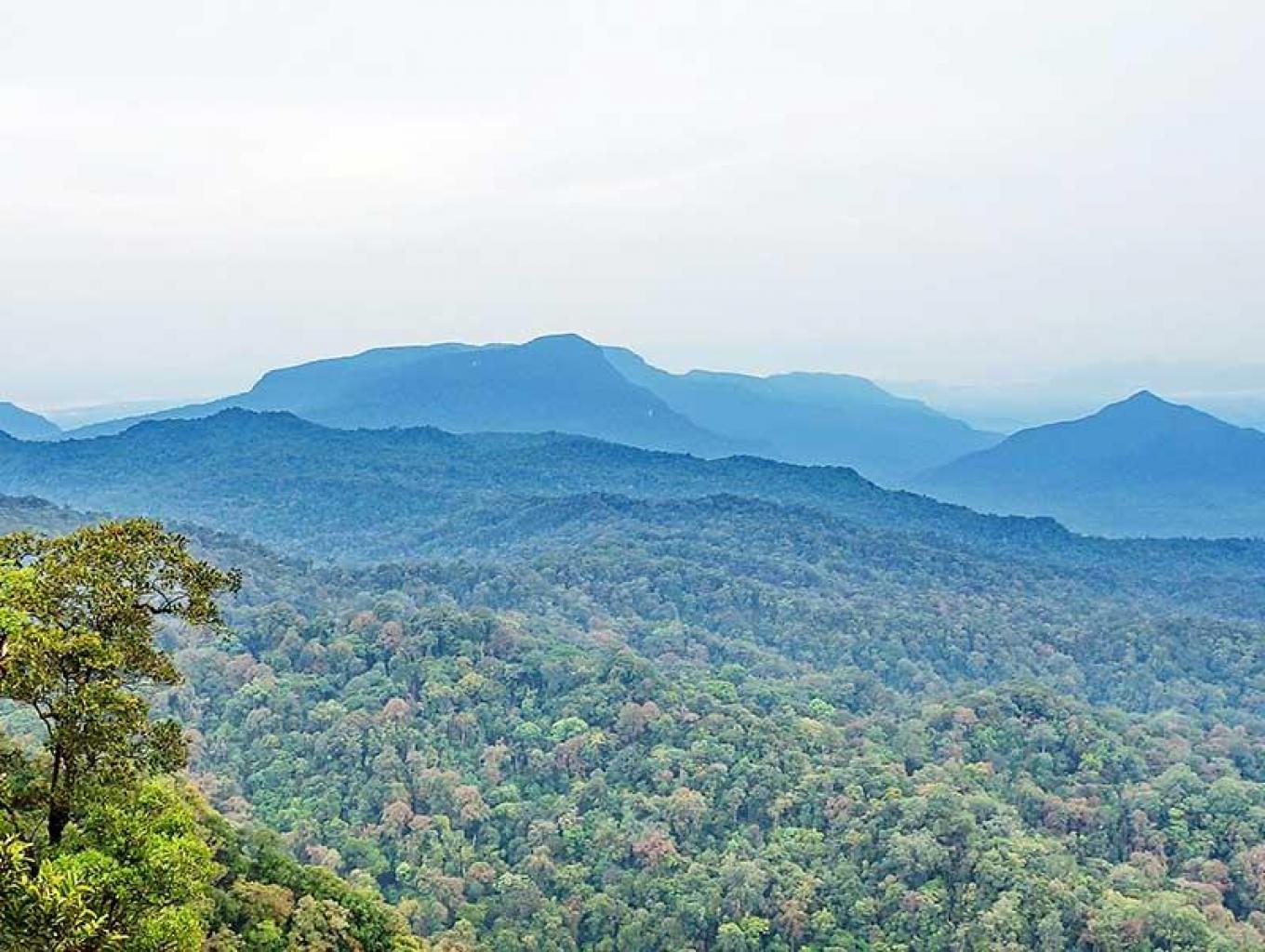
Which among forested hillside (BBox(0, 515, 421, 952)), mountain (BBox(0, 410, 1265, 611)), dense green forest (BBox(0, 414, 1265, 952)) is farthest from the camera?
mountain (BBox(0, 410, 1265, 611))

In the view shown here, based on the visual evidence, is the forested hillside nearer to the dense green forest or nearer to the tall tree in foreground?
the tall tree in foreground

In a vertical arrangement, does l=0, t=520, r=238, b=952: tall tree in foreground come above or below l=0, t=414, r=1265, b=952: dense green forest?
above

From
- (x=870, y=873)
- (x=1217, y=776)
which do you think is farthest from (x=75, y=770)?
(x=1217, y=776)

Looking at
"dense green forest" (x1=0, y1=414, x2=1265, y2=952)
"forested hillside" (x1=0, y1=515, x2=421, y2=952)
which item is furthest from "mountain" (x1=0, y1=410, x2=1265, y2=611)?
"forested hillside" (x1=0, y1=515, x2=421, y2=952)

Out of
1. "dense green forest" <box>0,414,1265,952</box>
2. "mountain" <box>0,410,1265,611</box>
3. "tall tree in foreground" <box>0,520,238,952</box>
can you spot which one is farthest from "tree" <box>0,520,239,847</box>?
"mountain" <box>0,410,1265,611</box>

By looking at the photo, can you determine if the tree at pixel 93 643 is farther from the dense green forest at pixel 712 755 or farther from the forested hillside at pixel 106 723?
the dense green forest at pixel 712 755

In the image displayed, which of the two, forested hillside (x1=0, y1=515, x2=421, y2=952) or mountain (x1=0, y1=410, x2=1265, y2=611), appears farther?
mountain (x1=0, y1=410, x2=1265, y2=611)

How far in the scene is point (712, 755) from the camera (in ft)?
146

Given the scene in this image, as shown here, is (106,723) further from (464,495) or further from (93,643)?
(464,495)

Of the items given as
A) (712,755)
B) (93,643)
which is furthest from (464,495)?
(93,643)

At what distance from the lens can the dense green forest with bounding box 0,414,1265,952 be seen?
33.5 metres

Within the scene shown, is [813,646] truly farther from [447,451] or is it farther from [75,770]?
[447,451]

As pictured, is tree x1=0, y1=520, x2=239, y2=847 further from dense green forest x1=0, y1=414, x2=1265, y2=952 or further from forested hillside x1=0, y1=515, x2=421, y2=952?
dense green forest x1=0, y1=414, x2=1265, y2=952

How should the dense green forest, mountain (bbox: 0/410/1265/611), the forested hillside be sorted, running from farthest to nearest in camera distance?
mountain (bbox: 0/410/1265/611) < the dense green forest < the forested hillside
